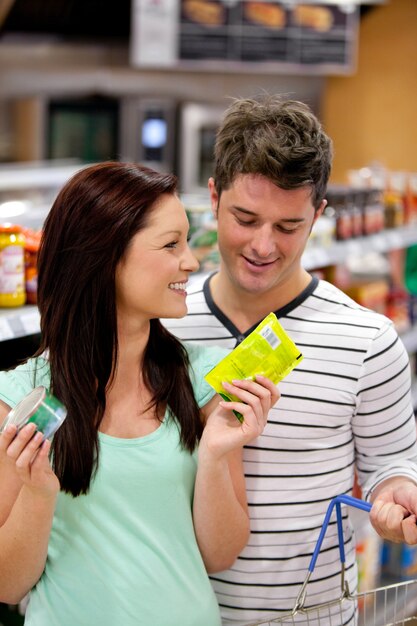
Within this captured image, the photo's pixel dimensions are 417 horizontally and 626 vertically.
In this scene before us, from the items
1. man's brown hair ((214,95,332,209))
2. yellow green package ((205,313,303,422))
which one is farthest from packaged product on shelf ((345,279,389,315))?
yellow green package ((205,313,303,422))

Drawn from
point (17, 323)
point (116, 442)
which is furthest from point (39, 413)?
point (17, 323)

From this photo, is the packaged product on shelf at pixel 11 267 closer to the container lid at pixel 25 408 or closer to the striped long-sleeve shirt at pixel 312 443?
the striped long-sleeve shirt at pixel 312 443

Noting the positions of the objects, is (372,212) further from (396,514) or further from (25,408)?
(25,408)

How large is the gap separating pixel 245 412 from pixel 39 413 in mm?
401

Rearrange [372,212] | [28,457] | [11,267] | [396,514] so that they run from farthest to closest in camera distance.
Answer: [372,212]
[11,267]
[396,514]
[28,457]

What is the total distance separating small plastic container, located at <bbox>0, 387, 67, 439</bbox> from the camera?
1613 millimetres

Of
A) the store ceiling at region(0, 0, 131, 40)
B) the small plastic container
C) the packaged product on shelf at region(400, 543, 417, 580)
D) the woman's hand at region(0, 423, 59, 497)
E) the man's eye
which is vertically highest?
the store ceiling at region(0, 0, 131, 40)

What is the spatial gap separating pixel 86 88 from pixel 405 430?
570cm

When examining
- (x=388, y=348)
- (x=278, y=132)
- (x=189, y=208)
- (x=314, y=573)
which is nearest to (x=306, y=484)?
(x=314, y=573)

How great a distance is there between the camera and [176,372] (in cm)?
199

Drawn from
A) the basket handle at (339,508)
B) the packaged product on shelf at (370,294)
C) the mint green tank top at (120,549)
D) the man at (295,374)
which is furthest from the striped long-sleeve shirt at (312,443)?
the packaged product on shelf at (370,294)

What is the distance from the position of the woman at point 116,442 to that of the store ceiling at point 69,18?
5155 mm

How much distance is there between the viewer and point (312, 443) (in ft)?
7.18

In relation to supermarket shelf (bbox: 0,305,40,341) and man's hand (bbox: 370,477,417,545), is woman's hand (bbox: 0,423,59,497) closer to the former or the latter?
supermarket shelf (bbox: 0,305,40,341)
